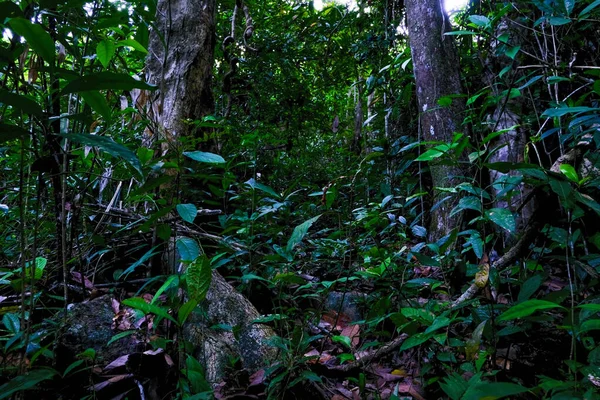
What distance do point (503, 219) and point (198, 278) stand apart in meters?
0.96

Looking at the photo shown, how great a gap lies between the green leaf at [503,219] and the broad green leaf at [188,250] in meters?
0.96

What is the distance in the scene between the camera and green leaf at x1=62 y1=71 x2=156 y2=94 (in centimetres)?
79

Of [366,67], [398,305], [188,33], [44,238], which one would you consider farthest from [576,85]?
[44,238]

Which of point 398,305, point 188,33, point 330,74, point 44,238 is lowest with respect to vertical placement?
point 398,305

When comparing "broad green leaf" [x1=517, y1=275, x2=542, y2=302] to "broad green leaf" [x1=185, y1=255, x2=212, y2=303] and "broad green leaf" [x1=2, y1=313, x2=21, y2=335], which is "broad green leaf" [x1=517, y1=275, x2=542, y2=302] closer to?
"broad green leaf" [x1=185, y1=255, x2=212, y2=303]

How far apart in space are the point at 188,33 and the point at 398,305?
261cm

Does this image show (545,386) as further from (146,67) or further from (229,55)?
(229,55)

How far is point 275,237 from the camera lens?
2430 mm

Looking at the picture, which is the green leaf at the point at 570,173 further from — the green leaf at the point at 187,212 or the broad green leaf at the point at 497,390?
the green leaf at the point at 187,212

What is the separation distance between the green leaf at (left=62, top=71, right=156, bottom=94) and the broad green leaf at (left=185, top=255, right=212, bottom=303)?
0.49 metres

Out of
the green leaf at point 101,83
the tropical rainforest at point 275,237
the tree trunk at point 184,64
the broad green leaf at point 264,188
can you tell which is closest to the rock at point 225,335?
the tropical rainforest at point 275,237

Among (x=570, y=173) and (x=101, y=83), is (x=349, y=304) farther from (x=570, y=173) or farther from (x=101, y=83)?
(x=101, y=83)

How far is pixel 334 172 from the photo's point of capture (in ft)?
15.0

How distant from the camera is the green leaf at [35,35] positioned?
76 cm
